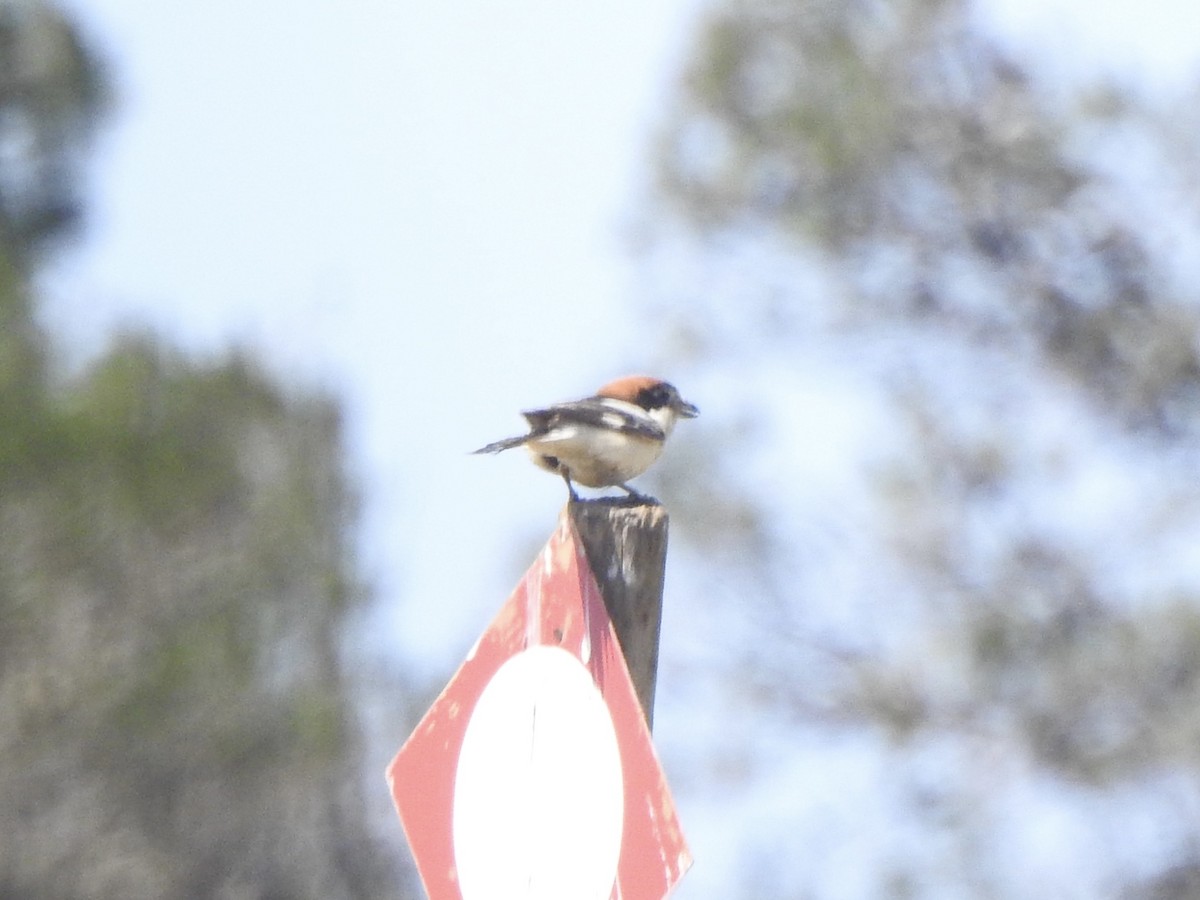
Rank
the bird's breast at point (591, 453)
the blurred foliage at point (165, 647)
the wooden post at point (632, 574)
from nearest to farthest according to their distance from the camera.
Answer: the wooden post at point (632, 574), the bird's breast at point (591, 453), the blurred foliage at point (165, 647)

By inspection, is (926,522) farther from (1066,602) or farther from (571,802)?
(571,802)

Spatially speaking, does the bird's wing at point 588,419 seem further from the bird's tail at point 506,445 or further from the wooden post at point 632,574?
the wooden post at point 632,574

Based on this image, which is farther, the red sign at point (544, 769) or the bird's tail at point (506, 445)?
the bird's tail at point (506, 445)

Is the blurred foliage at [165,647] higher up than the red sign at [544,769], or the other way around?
the blurred foliage at [165,647]

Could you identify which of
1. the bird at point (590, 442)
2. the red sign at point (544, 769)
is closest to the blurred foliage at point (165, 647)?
the bird at point (590, 442)

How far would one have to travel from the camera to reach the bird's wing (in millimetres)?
5023

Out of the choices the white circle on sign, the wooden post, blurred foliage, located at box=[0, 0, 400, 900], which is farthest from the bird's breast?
blurred foliage, located at box=[0, 0, 400, 900]

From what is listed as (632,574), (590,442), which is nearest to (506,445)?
(590,442)

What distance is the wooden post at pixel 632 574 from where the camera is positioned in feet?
11.4

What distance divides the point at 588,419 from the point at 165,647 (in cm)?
1437

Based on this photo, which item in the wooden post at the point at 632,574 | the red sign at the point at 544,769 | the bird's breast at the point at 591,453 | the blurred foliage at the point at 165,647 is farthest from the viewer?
the blurred foliage at the point at 165,647

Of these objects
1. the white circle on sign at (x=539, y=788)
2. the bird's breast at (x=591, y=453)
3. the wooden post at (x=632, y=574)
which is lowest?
the white circle on sign at (x=539, y=788)

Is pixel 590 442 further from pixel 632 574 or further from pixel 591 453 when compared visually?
pixel 632 574

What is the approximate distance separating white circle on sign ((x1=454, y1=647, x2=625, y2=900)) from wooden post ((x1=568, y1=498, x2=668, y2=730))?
0.16 meters
